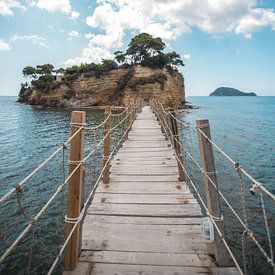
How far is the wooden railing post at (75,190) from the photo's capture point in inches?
90.2

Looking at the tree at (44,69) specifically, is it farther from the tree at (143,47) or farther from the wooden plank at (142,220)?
the wooden plank at (142,220)

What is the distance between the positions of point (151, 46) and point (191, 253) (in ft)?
154

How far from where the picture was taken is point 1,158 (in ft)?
37.6

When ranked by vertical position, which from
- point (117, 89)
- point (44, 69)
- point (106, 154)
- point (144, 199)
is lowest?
point (144, 199)

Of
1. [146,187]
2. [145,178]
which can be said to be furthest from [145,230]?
[145,178]

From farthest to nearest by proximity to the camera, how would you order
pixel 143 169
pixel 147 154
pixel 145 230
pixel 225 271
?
pixel 147 154
pixel 143 169
pixel 145 230
pixel 225 271

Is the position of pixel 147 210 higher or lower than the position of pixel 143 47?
lower

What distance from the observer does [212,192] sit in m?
2.49

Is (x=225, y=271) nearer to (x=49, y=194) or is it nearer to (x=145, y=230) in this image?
(x=145, y=230)

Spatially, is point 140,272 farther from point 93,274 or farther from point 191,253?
point 191,253

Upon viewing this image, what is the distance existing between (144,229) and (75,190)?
1136mm

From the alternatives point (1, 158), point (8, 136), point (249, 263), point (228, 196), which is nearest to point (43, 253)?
point (249, 263)

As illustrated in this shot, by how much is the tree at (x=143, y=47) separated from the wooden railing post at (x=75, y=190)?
45.6 metres

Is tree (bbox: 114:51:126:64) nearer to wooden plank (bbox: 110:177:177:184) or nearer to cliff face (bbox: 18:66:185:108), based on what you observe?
cliff face (bbox: 18:66:185:108)
